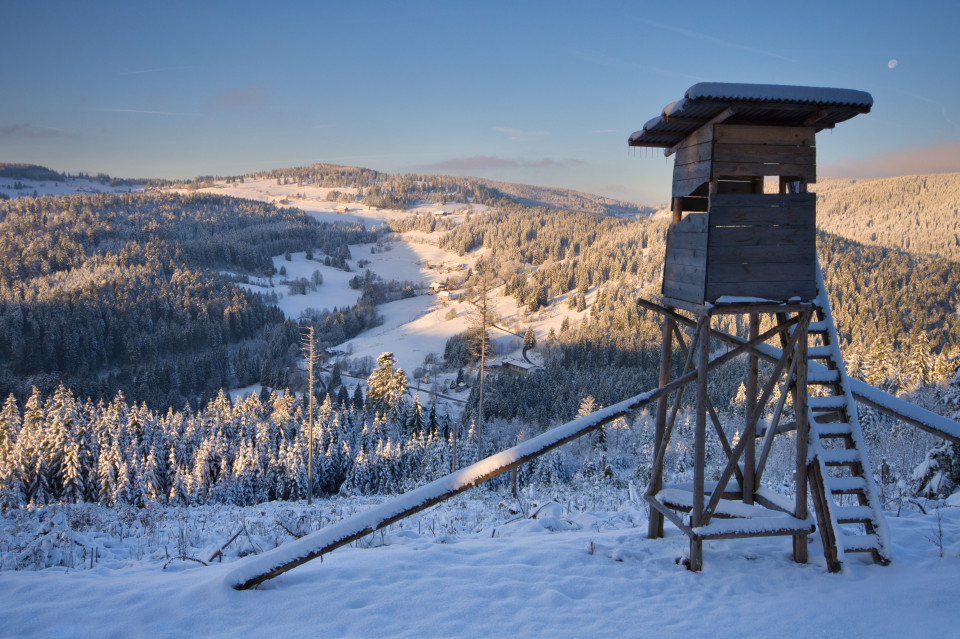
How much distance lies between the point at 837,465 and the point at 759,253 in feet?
7.22

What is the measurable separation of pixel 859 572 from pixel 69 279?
430ft

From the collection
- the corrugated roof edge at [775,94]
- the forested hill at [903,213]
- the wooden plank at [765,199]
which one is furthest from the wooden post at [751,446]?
the forested hill at [903,213]

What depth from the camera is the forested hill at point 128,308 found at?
72.4m

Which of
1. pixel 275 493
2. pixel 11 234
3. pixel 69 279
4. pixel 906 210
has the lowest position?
pixel 275 493

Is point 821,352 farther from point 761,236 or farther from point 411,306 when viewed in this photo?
point 411,306

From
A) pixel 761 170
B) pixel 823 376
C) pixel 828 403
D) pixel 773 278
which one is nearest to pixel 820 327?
pixel 823 376

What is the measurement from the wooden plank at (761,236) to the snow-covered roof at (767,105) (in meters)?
1.01

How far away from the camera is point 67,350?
7844 cm

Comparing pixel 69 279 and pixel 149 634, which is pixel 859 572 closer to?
pixel 149 634

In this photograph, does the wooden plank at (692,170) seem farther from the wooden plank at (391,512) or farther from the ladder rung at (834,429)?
the ladder rung at (834,429)

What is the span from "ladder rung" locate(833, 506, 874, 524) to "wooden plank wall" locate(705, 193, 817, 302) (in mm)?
2058

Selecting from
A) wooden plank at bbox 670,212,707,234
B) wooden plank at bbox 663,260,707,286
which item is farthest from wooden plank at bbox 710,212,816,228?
wooden plank at bbox 663,260,707,286

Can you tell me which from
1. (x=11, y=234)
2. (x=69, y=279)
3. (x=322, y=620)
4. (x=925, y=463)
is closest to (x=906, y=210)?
(x=925, y=463)

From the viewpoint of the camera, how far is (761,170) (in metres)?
4.74
